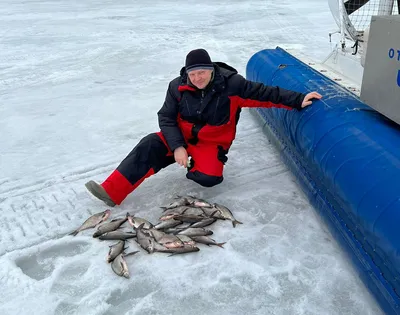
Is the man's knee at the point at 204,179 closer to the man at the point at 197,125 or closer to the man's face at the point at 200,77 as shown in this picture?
the man at the point at 197,125

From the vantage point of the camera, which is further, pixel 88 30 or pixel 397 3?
pixel 88 30

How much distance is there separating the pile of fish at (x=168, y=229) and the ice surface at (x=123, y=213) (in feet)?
0.18

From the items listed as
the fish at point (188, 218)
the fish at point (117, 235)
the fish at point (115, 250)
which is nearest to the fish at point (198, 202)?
the fish at point (188, 218)

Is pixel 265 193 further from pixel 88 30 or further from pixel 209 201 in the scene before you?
pixel 88 30

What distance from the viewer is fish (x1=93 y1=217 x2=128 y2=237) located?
2785mm

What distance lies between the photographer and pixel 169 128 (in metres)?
3.14

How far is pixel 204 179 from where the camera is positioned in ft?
10.4

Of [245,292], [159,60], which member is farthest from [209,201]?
[159,60]

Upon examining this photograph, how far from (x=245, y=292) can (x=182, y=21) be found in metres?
10.2

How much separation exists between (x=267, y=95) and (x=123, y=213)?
1.35 meters

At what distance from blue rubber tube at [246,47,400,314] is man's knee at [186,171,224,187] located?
65cm

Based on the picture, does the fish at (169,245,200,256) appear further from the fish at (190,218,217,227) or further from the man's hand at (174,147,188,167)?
the man's hand at (174,147,188,167)

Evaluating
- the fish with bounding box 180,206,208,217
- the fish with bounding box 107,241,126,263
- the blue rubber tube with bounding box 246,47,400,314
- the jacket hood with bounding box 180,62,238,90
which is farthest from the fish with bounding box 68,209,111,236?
the blue rubber tube with bounding box 246,47,400,314

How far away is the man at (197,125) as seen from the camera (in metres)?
3.06
